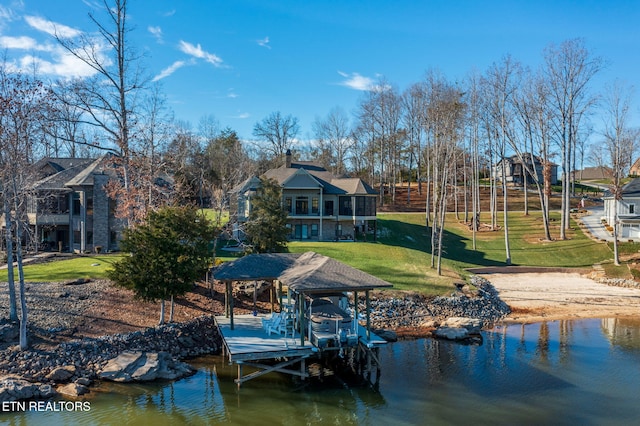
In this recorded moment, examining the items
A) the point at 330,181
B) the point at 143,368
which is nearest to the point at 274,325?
the point at 143,368

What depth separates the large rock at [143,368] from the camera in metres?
15.8

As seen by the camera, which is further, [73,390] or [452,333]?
[452,333]

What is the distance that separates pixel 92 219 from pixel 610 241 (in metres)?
41.2

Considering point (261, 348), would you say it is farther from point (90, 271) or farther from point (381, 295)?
point (90, 271)

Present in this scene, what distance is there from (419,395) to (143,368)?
915 cm

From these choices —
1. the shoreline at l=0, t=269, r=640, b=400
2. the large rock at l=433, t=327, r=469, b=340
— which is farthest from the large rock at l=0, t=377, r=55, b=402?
the large rock at l=433, t=327, r=469, b=340

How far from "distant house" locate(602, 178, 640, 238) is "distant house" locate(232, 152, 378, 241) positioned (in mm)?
21639

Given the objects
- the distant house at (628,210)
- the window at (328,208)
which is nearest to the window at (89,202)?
the window at (328,208)

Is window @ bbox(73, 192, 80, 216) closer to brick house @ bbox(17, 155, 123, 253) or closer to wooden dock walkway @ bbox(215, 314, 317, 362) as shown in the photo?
brick house @ bbox(17, 155, 123, 253)

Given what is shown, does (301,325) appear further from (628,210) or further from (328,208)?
(628,210)

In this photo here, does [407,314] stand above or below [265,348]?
below

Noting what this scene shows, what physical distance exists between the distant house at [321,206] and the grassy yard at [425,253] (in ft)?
10.2

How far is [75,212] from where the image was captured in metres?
34.7

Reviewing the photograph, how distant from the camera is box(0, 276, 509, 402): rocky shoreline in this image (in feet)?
49.0
